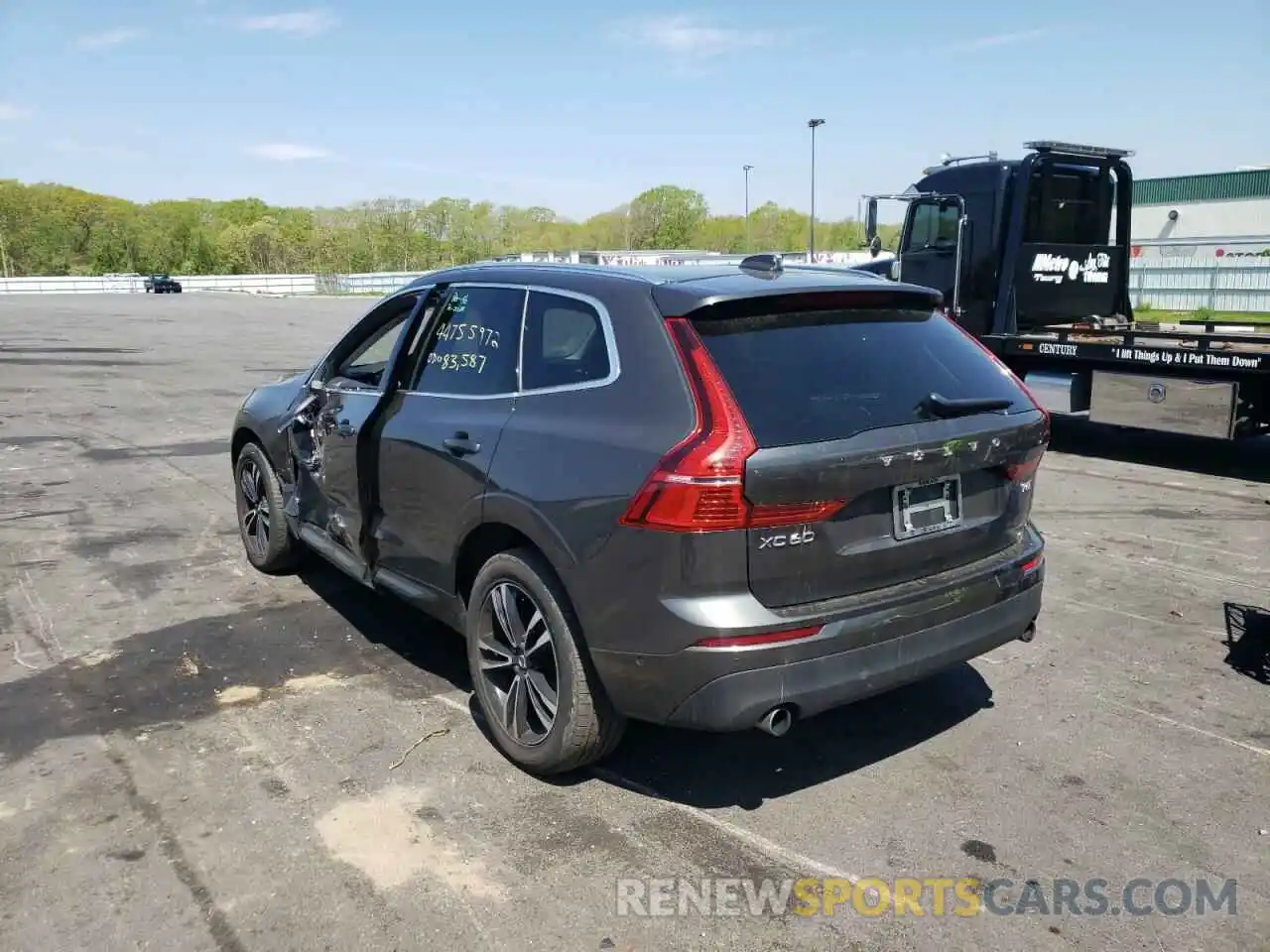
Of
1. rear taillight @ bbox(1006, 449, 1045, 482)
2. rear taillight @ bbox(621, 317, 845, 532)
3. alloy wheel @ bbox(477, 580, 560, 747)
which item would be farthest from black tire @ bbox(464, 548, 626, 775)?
rear taillight @ bbox(1006, 449, 1045, 482)

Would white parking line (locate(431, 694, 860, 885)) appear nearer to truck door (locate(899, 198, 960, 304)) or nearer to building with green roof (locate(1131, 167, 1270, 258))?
truck door (locate(899, 198, 960, 304))

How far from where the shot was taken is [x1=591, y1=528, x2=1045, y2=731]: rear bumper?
309cm

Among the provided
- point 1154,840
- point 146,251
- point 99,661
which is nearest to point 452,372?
point 99,661

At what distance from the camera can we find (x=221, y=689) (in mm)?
4555

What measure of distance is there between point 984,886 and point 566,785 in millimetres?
1445

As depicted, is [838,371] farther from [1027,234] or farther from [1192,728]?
[1027,234]

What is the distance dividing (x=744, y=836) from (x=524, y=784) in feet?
2.76

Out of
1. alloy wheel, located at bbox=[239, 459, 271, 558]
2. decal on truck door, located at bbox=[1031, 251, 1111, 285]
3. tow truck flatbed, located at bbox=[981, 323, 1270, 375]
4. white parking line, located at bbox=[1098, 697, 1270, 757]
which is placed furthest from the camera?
decal on truck door, located at bbox=[1031, 251, 1111, 285]

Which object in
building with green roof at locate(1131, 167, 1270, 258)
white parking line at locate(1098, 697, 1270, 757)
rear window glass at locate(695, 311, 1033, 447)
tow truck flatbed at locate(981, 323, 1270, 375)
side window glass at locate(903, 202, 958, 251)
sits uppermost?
building with green roof at locate(1131, 167, 1270, 258)

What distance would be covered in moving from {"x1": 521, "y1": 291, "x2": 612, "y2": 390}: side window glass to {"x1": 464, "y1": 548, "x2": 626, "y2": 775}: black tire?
2.16 feet

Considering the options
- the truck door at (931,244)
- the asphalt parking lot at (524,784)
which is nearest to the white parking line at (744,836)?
the asphalt parking lot at (524,784)

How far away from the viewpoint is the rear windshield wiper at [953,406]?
354cm

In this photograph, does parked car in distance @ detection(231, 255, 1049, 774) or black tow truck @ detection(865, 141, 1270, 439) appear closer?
parked car in distance @ detection(231, 255, 1049, 774)

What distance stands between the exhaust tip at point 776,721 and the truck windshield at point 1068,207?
9215 mm
